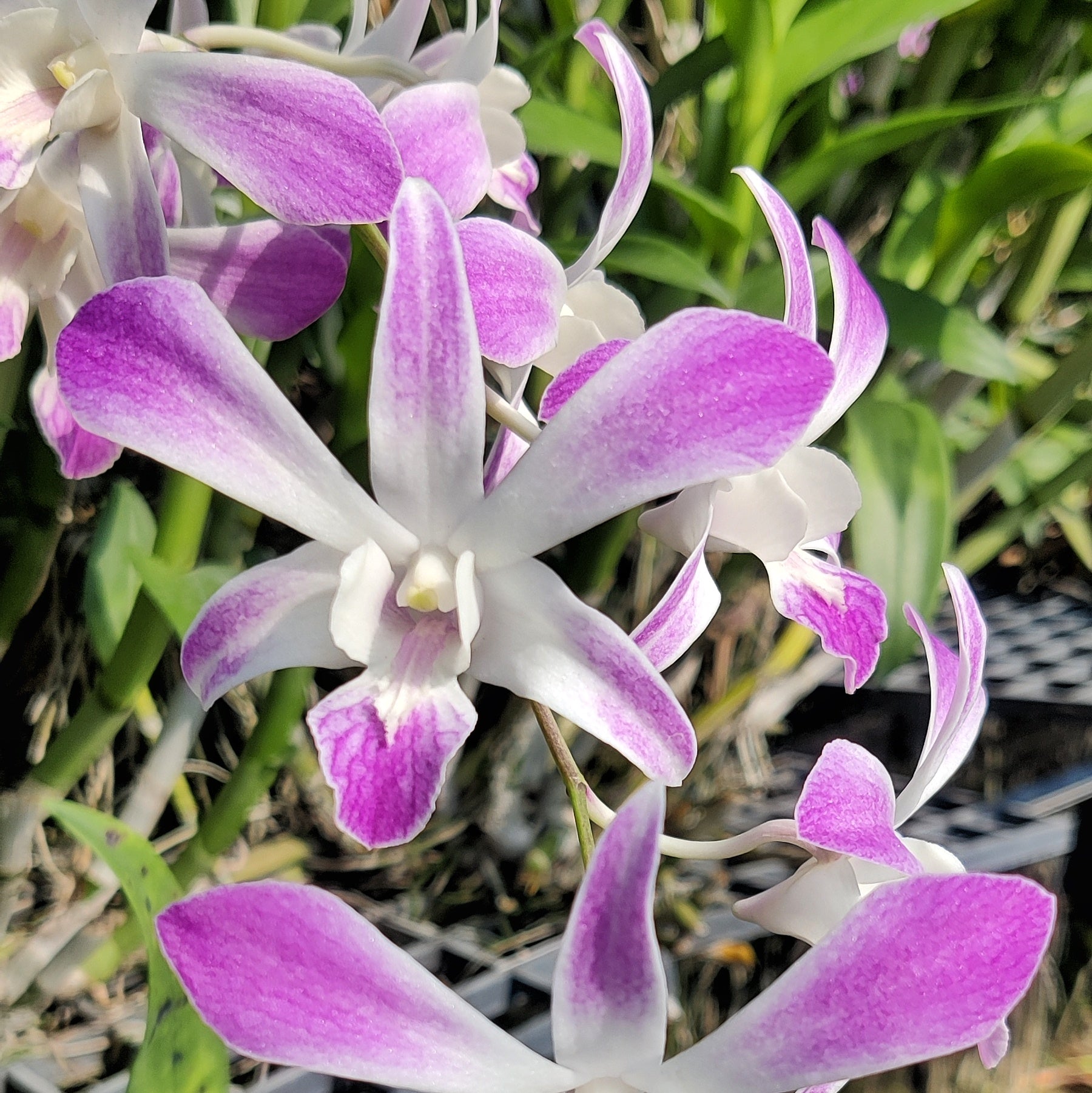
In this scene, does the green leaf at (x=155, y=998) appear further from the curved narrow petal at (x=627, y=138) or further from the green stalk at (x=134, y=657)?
the curved narrow petal at (x=627, y=138)

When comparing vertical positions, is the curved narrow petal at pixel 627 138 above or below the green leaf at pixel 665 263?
above

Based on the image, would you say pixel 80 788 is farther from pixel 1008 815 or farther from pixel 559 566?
pixel 1008 815

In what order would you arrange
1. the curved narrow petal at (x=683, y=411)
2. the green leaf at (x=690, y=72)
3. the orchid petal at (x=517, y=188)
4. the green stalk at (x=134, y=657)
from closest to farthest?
the curved narrow petal at (x=683, y=411) < the orchid petal at (x=517, y=188) < the green stalk at (x=134, y=657) < the green leaf at (x=690, y=72)

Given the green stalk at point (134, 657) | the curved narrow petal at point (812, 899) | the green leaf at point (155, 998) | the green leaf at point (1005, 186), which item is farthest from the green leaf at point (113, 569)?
the green leaf at point (1005, 186)

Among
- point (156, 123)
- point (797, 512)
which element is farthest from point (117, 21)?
point (797, 512)

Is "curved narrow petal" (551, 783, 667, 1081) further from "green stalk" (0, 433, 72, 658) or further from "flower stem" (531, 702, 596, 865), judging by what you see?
"green stalk" (0, 433, 72, 658)
